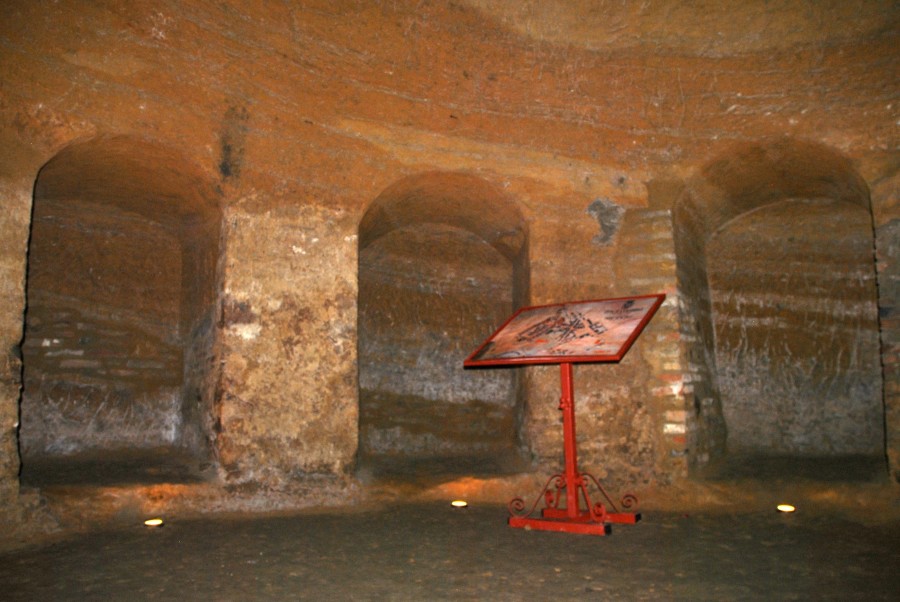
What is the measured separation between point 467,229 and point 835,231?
3.61 metres

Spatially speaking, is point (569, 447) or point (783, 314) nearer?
point (569, 447)

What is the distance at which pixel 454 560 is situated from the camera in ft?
11.6

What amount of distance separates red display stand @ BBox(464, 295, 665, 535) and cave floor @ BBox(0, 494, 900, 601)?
127 millimetres

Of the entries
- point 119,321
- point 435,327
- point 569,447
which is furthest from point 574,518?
point 119,321

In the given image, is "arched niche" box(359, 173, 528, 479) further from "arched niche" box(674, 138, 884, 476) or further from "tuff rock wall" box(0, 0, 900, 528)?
"arched niche" box(674, 138, 884, 476)

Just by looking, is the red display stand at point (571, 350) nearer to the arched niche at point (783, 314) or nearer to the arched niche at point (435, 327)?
the arched niche at point (435, 327)

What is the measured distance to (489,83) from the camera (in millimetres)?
5793

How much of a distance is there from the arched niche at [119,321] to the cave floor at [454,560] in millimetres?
1324

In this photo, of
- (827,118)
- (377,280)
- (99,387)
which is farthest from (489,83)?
(99,387)

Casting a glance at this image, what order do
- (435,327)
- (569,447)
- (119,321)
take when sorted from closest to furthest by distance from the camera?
(569,447) → (119,321) → (435,327)

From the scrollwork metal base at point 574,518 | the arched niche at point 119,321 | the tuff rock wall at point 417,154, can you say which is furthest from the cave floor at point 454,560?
the arched niche at point 119,321

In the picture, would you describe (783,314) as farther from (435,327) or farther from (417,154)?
(417,154)

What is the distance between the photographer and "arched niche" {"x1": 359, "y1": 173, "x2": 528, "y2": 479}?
255 inches

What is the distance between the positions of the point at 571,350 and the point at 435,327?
10.5ft
